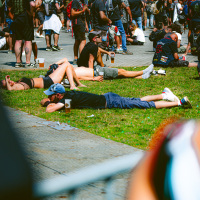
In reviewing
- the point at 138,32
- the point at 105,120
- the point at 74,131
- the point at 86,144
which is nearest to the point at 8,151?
the point at 86,144

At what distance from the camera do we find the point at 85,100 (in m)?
6.70

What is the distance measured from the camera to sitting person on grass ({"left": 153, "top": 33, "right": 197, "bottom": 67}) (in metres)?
11.0

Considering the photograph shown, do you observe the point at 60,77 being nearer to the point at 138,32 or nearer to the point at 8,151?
the point at 8,151

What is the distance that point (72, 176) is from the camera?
1.39 meters

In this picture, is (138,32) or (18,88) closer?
(18,88)

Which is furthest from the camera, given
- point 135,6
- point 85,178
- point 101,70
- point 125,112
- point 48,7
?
point 135,6

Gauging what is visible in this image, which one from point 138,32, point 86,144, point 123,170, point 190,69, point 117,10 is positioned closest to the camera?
point 123,170

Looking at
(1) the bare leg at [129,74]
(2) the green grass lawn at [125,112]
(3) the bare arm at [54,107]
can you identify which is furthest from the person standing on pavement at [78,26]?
(3) the bare arm at [54,107]

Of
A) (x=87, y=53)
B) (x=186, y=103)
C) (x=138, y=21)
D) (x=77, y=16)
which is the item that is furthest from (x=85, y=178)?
(x=138, y=21)

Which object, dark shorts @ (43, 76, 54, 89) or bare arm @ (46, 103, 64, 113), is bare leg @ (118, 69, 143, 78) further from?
bare arm @ (46, 103, 64, 113)

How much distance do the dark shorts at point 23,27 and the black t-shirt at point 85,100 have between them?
4474 millimetres

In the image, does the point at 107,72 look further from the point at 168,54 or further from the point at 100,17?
the point at 100,17

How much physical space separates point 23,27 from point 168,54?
13.3 feet

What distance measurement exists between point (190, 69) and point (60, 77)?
428cm
